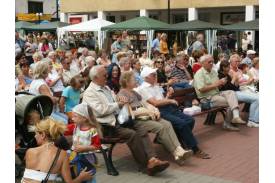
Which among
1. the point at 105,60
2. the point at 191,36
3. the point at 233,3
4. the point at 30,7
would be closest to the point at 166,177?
the point at 105,60

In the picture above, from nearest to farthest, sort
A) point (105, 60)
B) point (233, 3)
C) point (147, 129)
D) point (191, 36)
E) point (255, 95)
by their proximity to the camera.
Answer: point (147, 129) < point (255, 95) < point (105, 60) < point (191, 36) < point (233, 3)

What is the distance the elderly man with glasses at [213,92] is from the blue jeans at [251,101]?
0.61m

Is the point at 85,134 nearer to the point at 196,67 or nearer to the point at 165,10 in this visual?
the point at 196,67

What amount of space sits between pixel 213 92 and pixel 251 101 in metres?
1.18

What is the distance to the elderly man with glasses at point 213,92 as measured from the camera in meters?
9.12

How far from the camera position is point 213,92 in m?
9.42

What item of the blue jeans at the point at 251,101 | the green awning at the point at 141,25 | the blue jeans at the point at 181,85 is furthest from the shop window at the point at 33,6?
the blue jeans at the point at 251,101

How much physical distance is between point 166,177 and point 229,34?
2351cm

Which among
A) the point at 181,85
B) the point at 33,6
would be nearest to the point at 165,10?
the point at 181,85

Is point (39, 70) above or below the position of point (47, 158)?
above

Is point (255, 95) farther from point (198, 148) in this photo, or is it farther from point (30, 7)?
point (30, 7)

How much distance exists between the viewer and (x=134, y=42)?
29578 millimetres

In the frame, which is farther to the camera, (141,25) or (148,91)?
(141,25)

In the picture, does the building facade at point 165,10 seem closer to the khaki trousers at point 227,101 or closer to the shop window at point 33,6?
the khaki trousers at point 227,101
